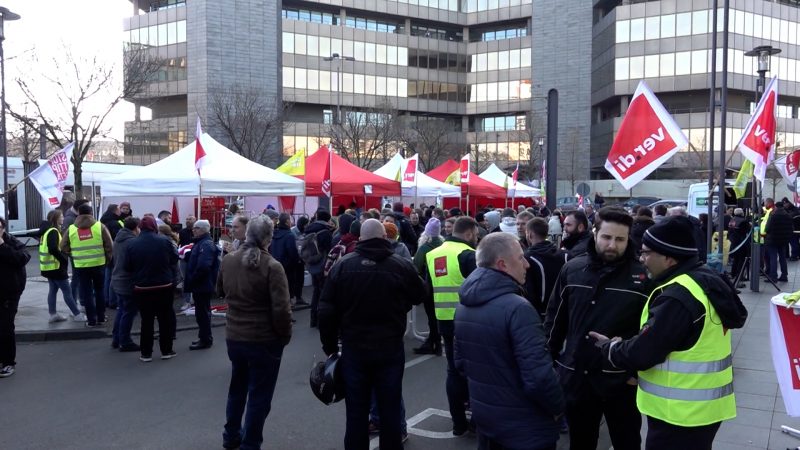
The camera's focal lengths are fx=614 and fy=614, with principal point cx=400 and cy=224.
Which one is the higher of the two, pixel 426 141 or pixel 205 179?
pixel 426 141

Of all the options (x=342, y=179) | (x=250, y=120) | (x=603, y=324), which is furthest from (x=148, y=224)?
(x=250, y=120)

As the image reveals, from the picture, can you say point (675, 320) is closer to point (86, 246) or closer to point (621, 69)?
point (86, 246)

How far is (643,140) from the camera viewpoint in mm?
6664

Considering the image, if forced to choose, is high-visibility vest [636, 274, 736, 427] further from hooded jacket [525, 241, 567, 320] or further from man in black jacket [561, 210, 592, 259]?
man in black jacket [561, 210, 592, 259]

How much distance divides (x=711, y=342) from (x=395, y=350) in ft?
6.93

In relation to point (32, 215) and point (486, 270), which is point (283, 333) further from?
point (32, 215)

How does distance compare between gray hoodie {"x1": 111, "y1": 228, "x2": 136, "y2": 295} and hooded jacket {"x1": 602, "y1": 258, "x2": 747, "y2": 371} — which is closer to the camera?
hooded jacket {"x1": 602, "y1": 258, "x2": 747, "y2": 371}

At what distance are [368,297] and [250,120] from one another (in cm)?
3992

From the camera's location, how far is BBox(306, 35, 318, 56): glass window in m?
61.3

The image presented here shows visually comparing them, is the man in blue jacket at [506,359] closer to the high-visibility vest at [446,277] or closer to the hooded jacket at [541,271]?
the hooded jacket at [541,271]

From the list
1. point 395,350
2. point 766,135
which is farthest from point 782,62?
point 395,350

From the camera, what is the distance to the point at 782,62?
184ft

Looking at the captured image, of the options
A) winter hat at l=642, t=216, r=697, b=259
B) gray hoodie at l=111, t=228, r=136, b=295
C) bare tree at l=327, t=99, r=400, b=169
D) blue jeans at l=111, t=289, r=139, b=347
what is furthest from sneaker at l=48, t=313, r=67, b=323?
bare tree at l=327, t=99, r=400, b=169

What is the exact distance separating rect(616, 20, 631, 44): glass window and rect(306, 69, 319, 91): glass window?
29278mm
